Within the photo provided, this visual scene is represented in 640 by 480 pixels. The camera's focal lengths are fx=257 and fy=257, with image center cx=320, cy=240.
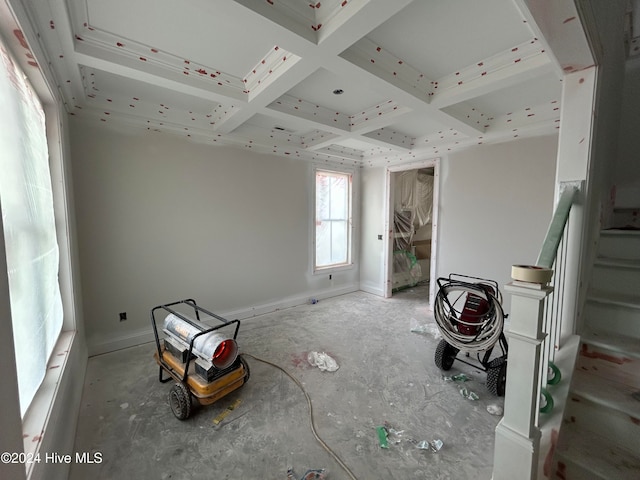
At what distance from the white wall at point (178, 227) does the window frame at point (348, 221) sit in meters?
0.16

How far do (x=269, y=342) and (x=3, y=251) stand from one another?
240 centimetres

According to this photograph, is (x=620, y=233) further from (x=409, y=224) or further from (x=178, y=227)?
(x=178, y=227)

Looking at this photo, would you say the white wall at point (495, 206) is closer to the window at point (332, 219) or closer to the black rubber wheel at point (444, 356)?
the black rubber wheel at point (444, 356)

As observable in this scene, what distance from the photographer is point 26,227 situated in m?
1.22

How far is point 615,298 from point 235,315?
3520mm

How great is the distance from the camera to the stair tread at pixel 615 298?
156 centimetres

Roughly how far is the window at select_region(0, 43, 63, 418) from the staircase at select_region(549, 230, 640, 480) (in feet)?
7.98

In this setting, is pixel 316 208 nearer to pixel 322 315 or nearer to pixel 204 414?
pixel 322 315

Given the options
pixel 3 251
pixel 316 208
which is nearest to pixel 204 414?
pixel 3 251

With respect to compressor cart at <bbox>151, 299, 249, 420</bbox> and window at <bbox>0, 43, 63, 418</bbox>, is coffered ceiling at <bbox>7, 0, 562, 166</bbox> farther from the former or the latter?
compressor cart at <bbox>151, 299, 249, 420</bbox>

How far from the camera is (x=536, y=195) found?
2.84 m

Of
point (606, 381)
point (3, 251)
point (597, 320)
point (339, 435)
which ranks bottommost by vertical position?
point (339, 435)

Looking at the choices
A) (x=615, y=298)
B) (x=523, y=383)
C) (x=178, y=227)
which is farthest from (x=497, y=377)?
(x=178, y=227)

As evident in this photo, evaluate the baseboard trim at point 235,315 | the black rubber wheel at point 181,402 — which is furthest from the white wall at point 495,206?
the black rubber wheel at point 181,402
